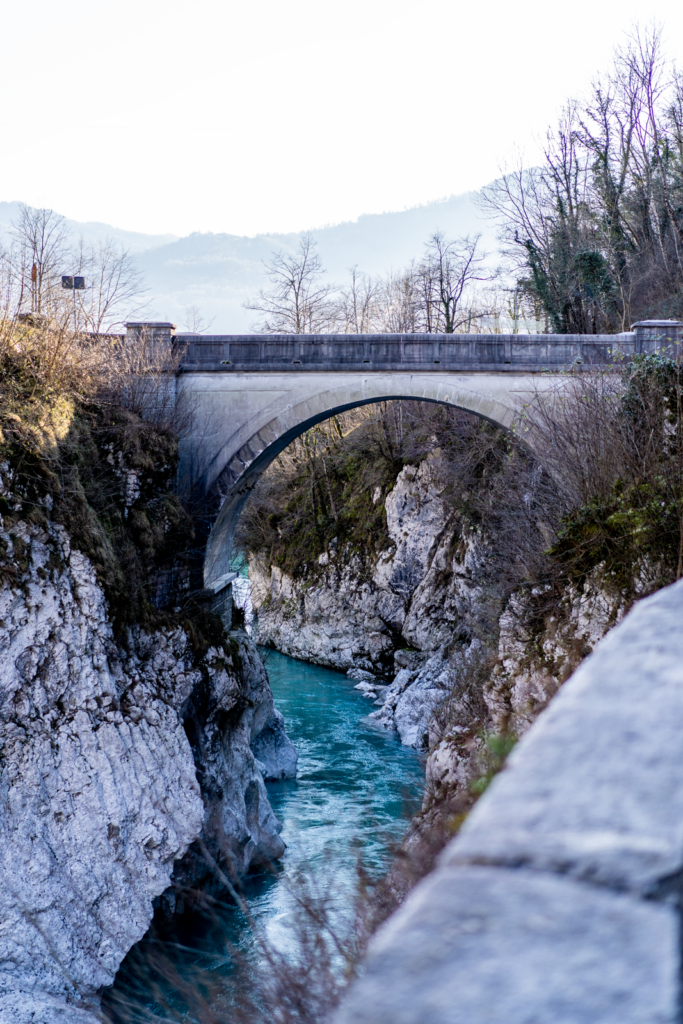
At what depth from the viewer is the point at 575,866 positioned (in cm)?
89

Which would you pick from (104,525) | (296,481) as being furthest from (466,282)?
(104,525)

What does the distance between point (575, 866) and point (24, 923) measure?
9.02m

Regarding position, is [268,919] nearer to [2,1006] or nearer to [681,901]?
[2,1006]

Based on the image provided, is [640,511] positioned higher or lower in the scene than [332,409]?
lower

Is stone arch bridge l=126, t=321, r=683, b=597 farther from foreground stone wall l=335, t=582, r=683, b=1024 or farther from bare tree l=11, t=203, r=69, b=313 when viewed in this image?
foreground stone wall l=335, t=582, r=683, b=1024

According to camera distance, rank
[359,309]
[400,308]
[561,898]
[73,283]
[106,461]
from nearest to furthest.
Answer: [561,898]
[106,461]
[73,283]
[400,308]
[359,309]

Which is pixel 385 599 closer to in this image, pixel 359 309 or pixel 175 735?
pixel 175 735

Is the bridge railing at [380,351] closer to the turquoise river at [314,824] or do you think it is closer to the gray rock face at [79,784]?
the gray rock face at [79,784]

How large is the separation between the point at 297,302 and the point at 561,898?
93.2 feet

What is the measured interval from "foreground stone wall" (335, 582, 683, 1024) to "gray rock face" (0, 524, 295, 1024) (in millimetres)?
8128

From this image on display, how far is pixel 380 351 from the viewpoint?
13.8 meters

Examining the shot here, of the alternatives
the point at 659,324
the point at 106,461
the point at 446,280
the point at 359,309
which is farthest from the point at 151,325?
the point at 359,309

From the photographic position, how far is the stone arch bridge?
13.7 meters

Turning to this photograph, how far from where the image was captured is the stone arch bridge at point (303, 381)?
13.7m
